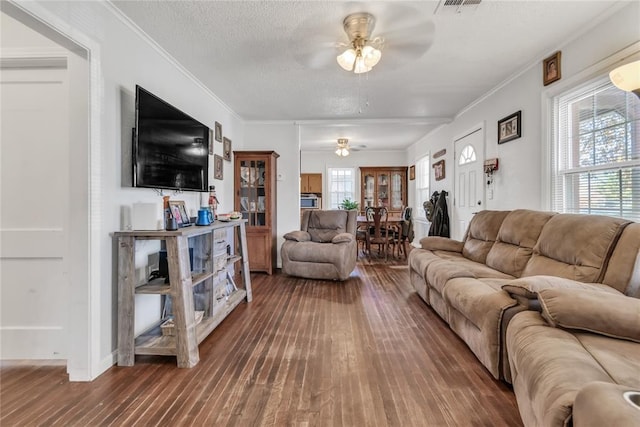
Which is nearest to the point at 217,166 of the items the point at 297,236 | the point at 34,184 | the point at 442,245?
the point at 297,236

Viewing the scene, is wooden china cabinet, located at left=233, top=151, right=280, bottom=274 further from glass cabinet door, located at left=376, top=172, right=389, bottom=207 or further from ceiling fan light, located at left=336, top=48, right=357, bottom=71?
glass cabinet door, located at left=376, top=172, right=389, bottom=207

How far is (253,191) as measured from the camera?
4.80 meters

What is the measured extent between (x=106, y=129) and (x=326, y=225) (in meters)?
3.35

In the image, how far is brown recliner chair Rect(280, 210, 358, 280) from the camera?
13.8 ft

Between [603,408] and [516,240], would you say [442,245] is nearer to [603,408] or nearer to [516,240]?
[516,240]

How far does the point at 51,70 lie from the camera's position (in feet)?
6.86

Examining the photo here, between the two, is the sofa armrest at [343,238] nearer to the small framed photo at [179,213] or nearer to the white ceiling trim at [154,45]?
the small framed photo at [179,213]

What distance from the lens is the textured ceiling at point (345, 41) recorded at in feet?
7.05

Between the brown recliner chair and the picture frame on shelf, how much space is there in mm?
1347

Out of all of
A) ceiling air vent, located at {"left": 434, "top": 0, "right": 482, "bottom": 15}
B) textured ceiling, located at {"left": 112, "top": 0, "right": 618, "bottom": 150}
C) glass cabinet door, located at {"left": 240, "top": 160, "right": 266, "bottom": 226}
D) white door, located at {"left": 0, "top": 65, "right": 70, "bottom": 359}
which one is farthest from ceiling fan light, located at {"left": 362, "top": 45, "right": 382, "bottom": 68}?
glass cabinet door, located at {"left": 240, "top": 160, "right": 266, "bottom": 226}

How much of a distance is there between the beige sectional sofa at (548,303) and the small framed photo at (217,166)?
9.57 ft

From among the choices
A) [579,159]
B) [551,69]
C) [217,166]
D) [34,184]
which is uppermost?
[551,69]

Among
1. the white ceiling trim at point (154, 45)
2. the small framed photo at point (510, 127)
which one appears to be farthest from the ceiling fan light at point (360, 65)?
the small framed photo at point (510, 127)

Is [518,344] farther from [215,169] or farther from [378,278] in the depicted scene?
[215,169]
